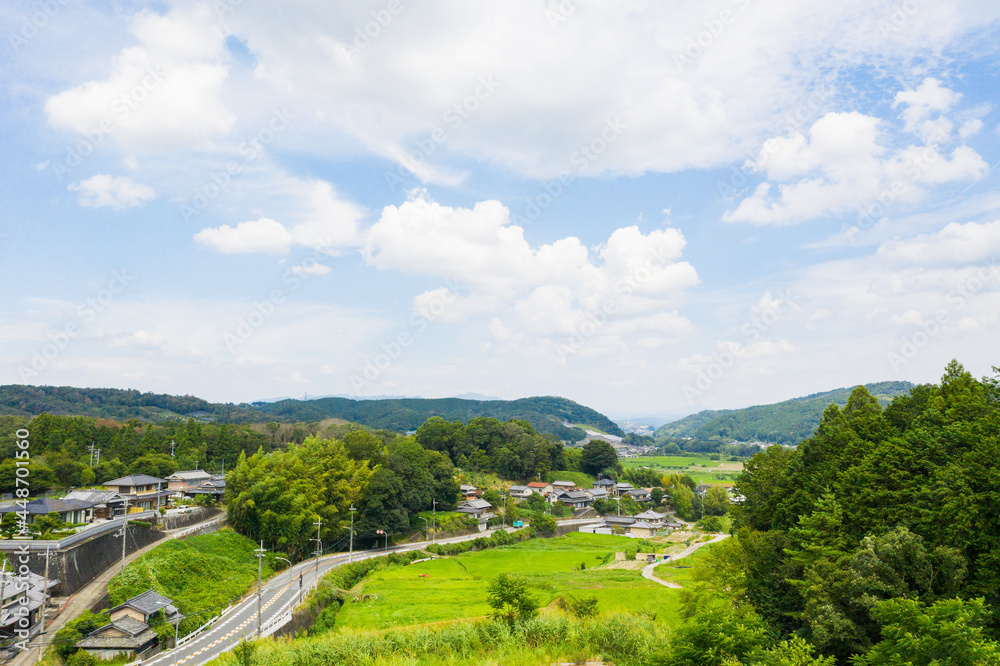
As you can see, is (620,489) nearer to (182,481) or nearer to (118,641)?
(182,481)

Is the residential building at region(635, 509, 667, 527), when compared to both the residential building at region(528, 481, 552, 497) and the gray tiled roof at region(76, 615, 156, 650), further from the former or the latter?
the gray tiled roof at region(76, 615, 156, 650)

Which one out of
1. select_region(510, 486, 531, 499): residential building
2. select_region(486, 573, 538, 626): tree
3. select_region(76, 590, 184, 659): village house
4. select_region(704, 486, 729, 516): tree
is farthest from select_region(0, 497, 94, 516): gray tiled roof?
select_region(704, 486, 729, 516): tree

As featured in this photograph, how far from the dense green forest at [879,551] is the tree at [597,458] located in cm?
6011

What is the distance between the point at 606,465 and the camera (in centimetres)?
8838

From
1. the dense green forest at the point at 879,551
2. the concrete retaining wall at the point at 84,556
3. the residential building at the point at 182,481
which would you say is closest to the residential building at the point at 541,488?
the residential building at the point at 182,481

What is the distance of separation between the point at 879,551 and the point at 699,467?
11949cm

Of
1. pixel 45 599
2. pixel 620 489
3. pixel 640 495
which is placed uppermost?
pixel 45 599

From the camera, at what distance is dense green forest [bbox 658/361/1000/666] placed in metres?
14.8

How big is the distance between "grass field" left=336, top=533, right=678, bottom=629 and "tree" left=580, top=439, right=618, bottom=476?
33982 mm

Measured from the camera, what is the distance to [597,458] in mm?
87625

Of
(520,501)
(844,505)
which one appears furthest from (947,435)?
(520,501)

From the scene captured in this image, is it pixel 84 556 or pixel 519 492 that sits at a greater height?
pixel 84 556

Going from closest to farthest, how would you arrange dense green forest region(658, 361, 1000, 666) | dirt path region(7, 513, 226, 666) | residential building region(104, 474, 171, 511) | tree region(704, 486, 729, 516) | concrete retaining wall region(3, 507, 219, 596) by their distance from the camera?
1. dense green forest region(658, 361, 1000, 666)
2. dirt path region(7, 513, 226, 666)
3. concrete retaining wall region(3, 507, 219, 596)
4. residential building region(104, 474, 171, 511)
5. tree region(704, 486, 729, 516)

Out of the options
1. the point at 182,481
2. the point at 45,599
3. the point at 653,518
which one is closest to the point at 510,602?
the point at 45,599
